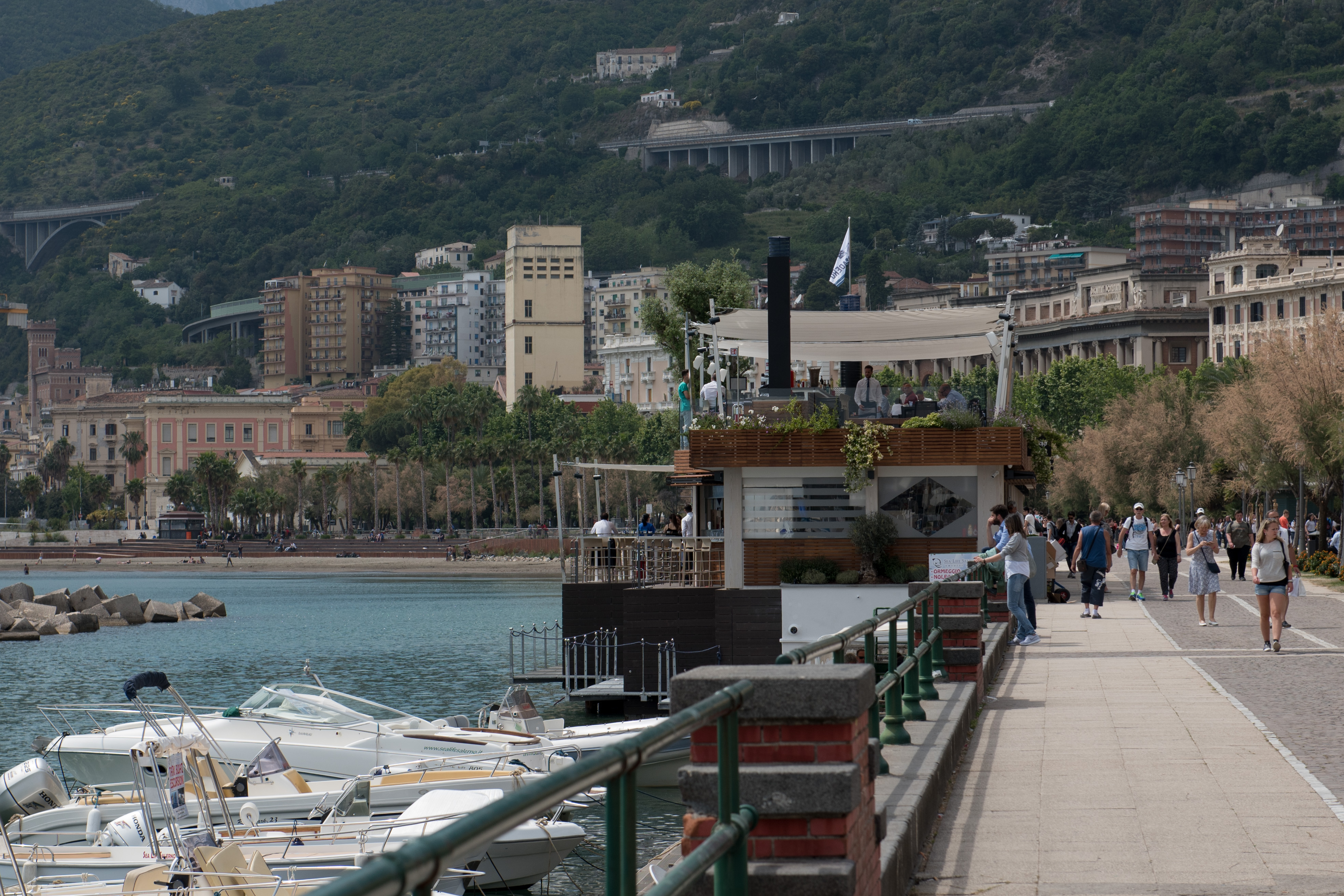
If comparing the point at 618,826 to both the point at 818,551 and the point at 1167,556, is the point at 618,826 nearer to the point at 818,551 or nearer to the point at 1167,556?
the point at 818,551

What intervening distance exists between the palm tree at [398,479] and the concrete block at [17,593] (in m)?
63.1

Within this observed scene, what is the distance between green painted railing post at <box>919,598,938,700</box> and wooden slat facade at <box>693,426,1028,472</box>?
1304 cm

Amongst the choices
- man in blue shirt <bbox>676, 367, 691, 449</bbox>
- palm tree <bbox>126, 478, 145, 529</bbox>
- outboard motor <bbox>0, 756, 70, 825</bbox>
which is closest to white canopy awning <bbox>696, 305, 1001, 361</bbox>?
man in blue shirt <bbox>676, 367, 691, 449</bbox>

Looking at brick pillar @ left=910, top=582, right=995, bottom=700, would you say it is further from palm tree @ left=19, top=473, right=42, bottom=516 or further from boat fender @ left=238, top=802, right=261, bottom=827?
palm tree @ left=19, top=473, right=42, bottom=516

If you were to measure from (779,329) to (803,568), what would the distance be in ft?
24.0

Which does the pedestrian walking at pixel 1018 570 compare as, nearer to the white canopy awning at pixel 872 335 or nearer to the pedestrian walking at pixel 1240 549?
the white canopy awning at pixel 872 335

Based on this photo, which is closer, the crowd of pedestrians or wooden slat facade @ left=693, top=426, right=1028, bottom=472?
the crowd of pedestrians

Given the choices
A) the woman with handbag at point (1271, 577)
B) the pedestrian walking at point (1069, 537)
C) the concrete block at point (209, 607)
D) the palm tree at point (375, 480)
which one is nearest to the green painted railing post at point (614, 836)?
the woman with handbag at point (1271, 577)

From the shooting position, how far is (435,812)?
17438mm

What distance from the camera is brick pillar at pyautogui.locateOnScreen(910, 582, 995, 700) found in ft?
50.5

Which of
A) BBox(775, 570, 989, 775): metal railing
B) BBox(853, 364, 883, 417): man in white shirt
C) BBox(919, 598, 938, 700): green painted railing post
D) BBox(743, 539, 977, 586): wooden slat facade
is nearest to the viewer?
BBox(775, 570, 989, 775): metal railing

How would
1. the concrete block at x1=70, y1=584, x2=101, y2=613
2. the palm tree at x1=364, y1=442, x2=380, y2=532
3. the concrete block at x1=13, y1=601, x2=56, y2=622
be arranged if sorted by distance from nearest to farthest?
1. the concrete block at x1=13, y1=601, x2=56, y2=622
2. the concrete block at x1=70, y1=584, x2=101, y2=613
3. the palm tree at x1=364, y1=442, x2=380, y2=532

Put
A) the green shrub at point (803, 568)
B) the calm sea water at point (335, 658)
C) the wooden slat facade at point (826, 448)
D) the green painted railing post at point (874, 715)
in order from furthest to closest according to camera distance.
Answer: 1. the calm sea water at point (335, 658)
2. the green shrub at point (803, 568)
3. the wooden slat facade at point (826, 448)
4. the green painted railing post at point (874, 715)

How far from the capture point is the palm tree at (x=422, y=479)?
149 meters
